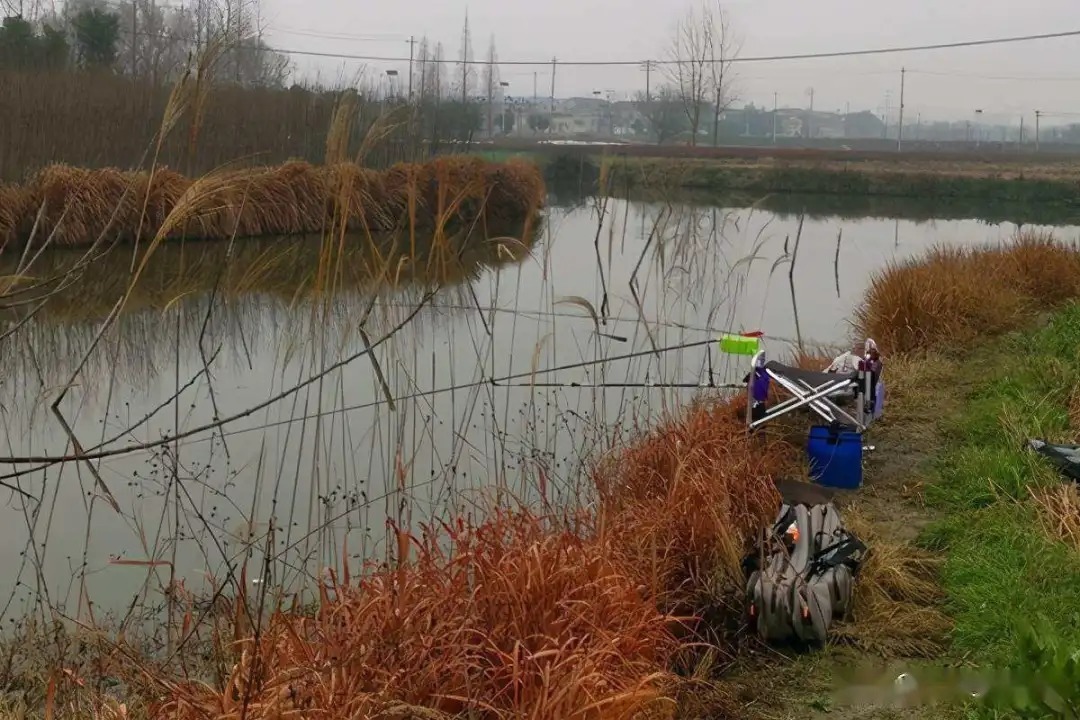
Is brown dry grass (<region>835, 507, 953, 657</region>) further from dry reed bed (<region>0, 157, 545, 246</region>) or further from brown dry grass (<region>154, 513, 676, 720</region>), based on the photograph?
dry reed bed (<region>0, 157, 545, 246</region>)

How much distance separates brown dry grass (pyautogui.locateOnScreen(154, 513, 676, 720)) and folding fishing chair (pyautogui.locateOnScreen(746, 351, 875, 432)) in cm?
232

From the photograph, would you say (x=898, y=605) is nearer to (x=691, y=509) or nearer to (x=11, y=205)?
(x=691, y=509)

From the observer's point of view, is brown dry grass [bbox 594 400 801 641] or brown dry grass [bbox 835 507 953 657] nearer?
brown dry grass [bbox 835 507 953 657]

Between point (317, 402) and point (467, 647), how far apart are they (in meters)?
3.50

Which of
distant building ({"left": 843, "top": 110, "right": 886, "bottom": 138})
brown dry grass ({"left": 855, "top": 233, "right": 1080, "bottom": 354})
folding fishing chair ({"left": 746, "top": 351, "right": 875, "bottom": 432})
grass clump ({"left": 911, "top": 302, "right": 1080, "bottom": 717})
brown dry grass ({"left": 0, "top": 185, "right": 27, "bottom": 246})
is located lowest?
grass clump ({"left": 911, "top": 302, "right": 1080, "bottom": 717})

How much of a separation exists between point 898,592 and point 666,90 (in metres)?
50.8

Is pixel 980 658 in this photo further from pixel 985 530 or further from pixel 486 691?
pixel 486 691

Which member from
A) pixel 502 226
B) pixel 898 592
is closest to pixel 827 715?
pixel 898 592

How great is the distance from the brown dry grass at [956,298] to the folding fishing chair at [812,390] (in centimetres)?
296

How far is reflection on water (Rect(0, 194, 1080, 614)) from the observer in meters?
4.02

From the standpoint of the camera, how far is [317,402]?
19.4 feet

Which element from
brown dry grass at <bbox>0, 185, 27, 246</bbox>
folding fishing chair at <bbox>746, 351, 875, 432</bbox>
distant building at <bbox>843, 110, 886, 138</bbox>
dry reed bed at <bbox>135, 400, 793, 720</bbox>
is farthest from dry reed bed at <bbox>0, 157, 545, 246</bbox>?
distant building at <bbox>843, 110, 886, 138</bbox>

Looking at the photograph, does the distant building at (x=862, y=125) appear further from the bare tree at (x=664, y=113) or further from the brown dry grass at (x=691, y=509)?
the brown dry grass at (x=691, y=509)

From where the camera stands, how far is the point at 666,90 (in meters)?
52.6
